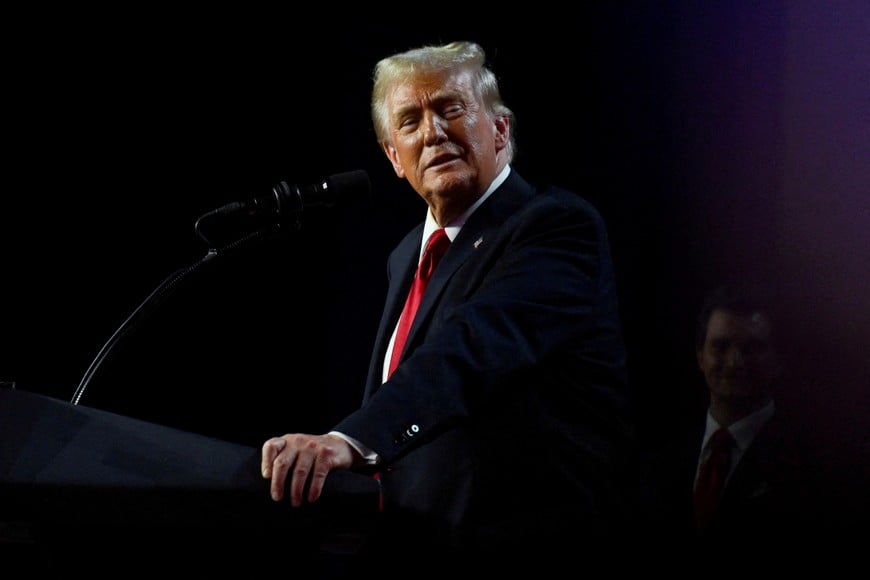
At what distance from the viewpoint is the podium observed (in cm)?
98

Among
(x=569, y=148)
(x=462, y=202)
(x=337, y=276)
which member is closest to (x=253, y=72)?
(x=337, y=276)

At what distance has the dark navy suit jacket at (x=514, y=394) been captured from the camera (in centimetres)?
133

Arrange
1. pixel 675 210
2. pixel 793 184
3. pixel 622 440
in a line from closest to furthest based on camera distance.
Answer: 1. pixel 622 440
2. pixel 793 184
3. pixel 675 210

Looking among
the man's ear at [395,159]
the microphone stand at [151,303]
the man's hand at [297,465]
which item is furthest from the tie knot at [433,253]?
the man's hand at [297,465]

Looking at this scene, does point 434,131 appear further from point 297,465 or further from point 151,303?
point 297,465

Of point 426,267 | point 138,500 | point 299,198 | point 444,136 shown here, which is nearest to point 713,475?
point 426,267

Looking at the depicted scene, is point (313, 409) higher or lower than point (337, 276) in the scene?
lower

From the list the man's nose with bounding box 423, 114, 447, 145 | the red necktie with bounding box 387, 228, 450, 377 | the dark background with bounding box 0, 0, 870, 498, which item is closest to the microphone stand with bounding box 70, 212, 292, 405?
the red necktie with bounding box 387, 228, 450, 377

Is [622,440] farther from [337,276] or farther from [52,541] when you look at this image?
[337,276]

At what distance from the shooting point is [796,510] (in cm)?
200

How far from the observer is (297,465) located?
1.03 metres

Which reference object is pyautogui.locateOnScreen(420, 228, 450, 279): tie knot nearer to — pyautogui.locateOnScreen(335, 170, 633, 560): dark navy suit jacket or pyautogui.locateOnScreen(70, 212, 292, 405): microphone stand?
pyautogui.locateOnScreen(335, 170, 633, 560): dark navy suit jacket

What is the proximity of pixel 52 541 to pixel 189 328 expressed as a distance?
1.95m

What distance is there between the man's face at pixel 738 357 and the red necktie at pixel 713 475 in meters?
0.11
